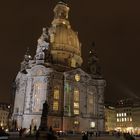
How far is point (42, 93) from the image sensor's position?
7106cm

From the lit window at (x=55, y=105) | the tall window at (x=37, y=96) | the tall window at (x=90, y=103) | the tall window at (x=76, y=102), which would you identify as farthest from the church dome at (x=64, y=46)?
the lit window at (x=55, y=105)

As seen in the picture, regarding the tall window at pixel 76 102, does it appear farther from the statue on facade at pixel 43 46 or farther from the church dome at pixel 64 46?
the statue on facade at pixel 43 46

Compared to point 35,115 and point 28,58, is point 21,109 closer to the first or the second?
point 35,115

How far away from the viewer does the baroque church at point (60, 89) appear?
70.4 m

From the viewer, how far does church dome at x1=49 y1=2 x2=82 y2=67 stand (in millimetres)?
84062

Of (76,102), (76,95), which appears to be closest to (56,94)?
(76,95)

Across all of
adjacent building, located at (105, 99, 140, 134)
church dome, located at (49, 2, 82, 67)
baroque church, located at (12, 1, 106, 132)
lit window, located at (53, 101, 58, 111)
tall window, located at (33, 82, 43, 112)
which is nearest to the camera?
baroque church, located at (12, 1, 106, 132)

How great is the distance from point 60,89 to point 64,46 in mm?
17432

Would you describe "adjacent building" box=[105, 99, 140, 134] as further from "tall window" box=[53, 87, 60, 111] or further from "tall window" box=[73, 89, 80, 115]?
"tall window" box=[53, 87, 60, 111]

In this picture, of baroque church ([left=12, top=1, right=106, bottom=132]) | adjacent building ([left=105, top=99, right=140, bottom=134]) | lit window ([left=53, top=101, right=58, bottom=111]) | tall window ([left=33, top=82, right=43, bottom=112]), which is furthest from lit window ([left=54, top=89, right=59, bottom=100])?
adjacent building ([left=105, top=99, right=140, bottom=134])

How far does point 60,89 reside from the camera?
239 feet

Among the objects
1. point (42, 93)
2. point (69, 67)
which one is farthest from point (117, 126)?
point (42, 93)

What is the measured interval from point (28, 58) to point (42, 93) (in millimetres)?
22622

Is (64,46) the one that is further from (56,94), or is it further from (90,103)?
(90,103)
